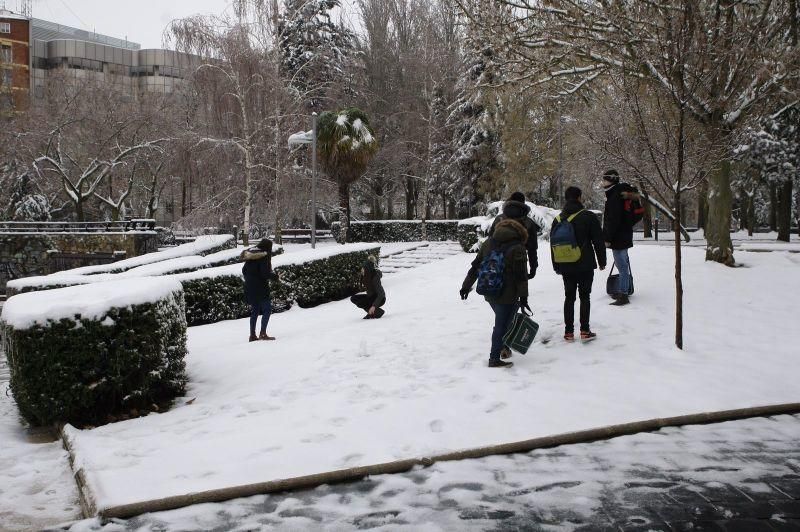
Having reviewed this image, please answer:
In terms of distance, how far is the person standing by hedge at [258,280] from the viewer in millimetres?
9953

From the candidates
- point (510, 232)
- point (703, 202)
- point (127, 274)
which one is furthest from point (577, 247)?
point (703, 202)

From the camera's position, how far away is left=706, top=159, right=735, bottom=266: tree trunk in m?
11.5

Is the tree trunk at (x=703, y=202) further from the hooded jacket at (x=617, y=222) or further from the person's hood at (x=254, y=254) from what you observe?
the person's hood at (x=254, y=254)

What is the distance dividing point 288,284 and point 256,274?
4281 millimetres

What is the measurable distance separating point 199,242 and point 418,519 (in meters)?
19.5

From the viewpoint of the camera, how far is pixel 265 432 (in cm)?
517

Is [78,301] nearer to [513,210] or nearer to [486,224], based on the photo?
[513,210]

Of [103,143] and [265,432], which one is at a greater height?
[103,143]

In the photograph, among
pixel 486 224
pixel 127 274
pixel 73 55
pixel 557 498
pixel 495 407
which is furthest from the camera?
pixel 73 55

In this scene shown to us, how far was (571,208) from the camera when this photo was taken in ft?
24.5

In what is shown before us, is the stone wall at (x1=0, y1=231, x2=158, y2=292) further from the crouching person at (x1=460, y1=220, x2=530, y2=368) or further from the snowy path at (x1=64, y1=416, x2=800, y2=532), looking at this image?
the snowy path at (x1=64, y1=416, x2=800, y2=532)

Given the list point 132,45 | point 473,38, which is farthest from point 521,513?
point 132,45

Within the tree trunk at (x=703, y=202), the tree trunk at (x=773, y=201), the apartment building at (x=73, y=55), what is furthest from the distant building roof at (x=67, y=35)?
the tree trunk at (x=773, y=201)

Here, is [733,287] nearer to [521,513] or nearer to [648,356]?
[648,356]
